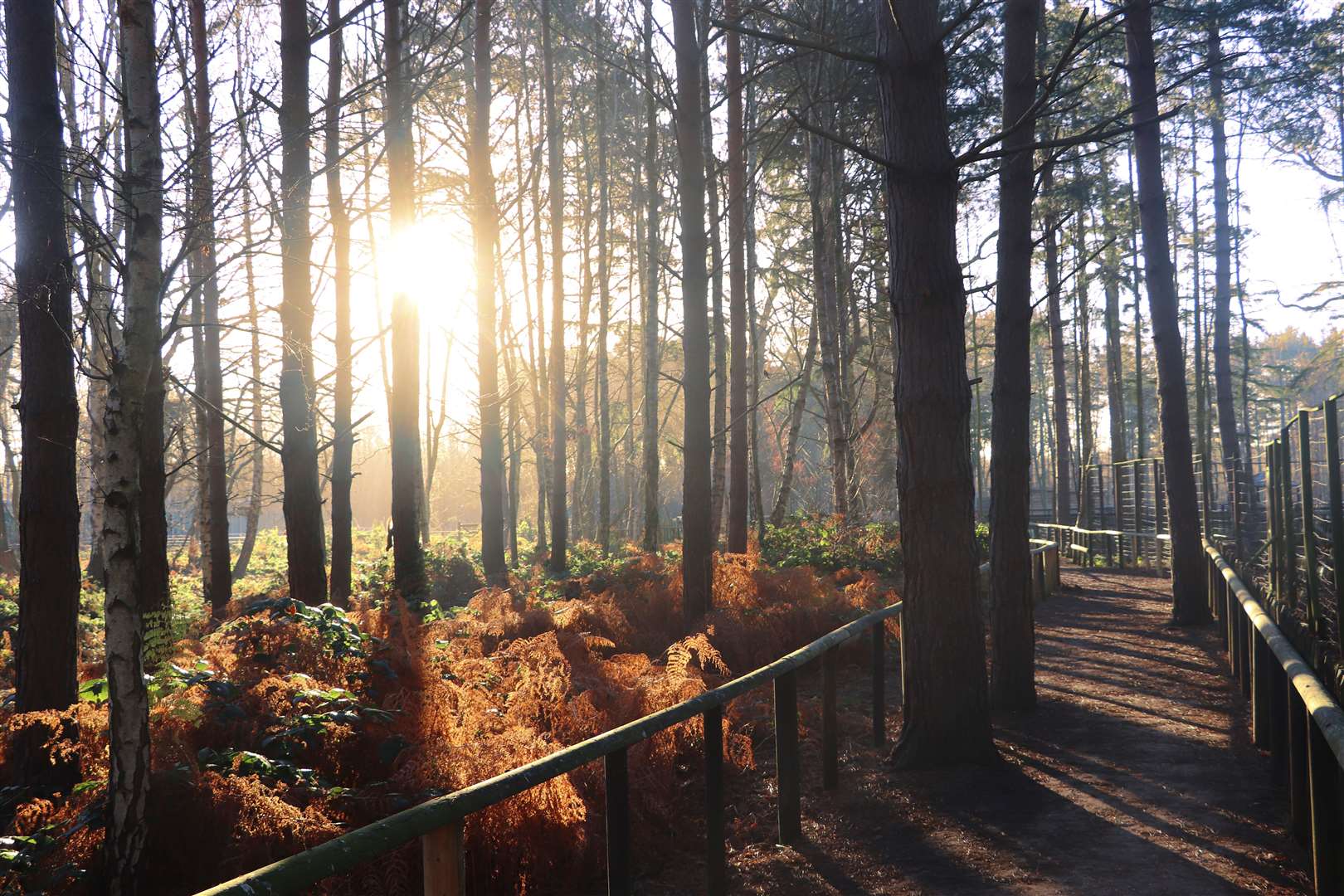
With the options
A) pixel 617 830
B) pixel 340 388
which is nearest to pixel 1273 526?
pixel 617 830

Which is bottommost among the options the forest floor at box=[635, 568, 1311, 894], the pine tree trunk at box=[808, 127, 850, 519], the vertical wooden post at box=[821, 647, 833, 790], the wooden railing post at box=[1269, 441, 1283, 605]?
the forest floor at box=[635, 568, 1311, 894]

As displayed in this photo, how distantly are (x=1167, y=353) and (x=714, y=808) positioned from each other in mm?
11614

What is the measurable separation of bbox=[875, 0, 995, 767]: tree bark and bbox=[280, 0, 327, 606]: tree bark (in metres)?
6.80

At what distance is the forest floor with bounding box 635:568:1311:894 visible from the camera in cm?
472

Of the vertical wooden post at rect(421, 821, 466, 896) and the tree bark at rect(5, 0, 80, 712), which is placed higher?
the tree bark at rect(5, 0, 80, 712)

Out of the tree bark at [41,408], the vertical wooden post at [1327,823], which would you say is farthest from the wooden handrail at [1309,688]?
the tree bark at [41,408]

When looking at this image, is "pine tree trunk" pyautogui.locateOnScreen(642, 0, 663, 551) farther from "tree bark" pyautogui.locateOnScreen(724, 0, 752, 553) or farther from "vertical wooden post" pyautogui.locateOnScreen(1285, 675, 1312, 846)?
"vertical wooden post" pyautogui.locateOnScreen(1285, 675, 1312, 846)

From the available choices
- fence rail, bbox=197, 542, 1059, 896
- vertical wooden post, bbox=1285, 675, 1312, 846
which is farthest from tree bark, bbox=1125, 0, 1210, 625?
vertical wooden post, bbox=1285, 675, 1312, 846

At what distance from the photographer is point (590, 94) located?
93.0ft

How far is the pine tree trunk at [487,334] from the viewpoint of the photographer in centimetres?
1722

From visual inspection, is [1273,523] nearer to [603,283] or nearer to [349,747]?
[349,747]

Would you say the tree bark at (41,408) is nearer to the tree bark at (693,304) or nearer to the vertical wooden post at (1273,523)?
the tree bark at (693,304)

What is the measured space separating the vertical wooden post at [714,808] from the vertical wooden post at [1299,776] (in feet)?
9.39

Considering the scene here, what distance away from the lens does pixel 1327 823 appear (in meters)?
4.00
